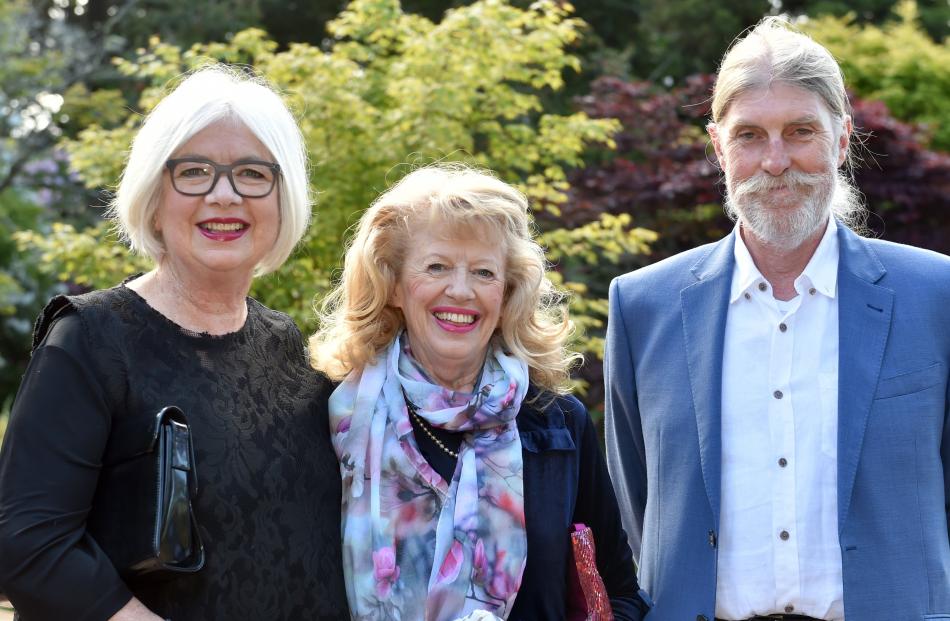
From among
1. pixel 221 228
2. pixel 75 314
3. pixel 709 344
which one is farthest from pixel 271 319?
pixel 709 344

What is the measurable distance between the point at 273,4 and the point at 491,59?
33.1 feet

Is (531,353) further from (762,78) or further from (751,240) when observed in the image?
(762,78)

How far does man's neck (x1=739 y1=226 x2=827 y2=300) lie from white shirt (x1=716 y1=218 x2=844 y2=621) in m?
0.02

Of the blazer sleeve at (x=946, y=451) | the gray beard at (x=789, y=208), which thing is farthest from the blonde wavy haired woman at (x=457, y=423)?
the blazer sleeve at (x=946, y=451)

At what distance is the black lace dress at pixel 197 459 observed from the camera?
2.27 meters

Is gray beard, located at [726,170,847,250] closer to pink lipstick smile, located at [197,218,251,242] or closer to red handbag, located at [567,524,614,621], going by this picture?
red handbag, located at [567,524,614,621]

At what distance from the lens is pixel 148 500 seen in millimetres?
2352

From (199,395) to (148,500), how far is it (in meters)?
0.30

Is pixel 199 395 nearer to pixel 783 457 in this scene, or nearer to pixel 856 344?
pixel 783 457

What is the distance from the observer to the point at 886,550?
2.84 meters

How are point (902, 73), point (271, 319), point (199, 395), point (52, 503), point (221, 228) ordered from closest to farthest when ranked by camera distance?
point (52, 503)
point (199, 395)
point (221, 228)
point (271, 319)
point (902, 73)

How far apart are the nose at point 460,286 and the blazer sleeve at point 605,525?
464mm

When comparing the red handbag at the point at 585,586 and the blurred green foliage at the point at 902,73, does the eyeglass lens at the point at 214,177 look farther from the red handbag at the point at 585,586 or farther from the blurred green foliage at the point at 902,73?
the blurred green foliage at the point at 902,73

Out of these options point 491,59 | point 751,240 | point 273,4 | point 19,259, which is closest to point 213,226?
point 751,240
